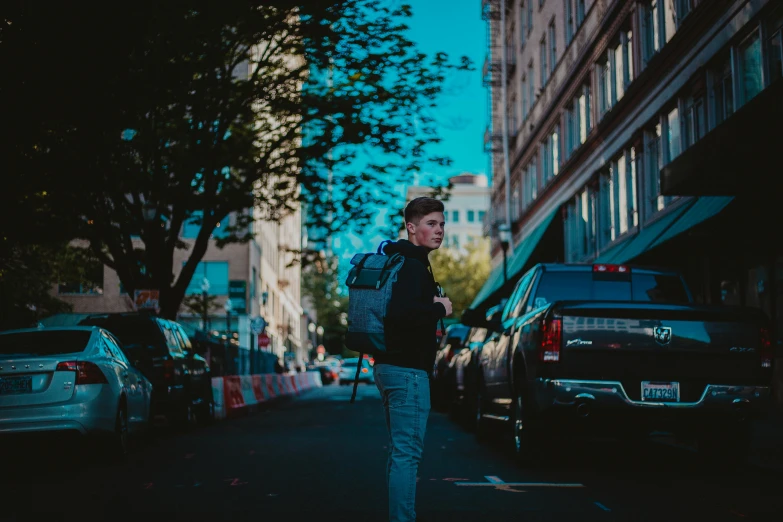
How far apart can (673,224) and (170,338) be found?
374 inches

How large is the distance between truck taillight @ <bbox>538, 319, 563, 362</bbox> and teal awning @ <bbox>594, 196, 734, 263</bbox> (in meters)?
8.44

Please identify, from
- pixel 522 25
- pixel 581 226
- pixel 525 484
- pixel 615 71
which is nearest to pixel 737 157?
pixel 525 484

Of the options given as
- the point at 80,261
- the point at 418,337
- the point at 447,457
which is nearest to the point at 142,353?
the point at 447,457

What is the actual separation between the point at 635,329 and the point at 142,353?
27.9 ft

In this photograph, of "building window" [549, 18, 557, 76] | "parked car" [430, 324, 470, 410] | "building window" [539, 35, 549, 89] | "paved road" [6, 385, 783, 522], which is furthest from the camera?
"building window" [539, 35, 549, 89]

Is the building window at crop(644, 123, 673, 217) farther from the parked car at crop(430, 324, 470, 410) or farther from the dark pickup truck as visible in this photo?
the dark pickup truck

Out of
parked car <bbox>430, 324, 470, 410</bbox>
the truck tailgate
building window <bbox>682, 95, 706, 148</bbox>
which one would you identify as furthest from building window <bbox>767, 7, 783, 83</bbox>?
the truck tailgate

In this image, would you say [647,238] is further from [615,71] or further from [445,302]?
[445,302]

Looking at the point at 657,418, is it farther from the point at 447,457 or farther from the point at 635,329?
the point at 447,457

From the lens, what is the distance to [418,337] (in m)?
5.62

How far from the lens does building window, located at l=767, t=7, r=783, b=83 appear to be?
58.0 feet

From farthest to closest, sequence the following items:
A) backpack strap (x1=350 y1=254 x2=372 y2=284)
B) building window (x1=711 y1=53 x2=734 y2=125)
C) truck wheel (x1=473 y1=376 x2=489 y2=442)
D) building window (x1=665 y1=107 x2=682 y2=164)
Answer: building window (x1=665 y1=107 x2=682 y2=164) → building window (x1=711 y1=53 x2=734 y2=125) → truck wheel (x1=473 y1=376 x2=489 y2=442) → backpack strap (x1=350 y1=254 x2=372 y2=284)

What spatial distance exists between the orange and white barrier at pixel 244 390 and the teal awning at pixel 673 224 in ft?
29.1

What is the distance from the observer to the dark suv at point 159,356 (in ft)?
51.6
